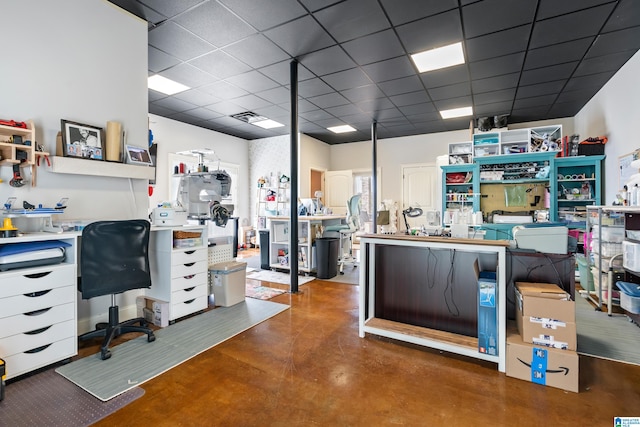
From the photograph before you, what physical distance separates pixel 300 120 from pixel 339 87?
1890 mm

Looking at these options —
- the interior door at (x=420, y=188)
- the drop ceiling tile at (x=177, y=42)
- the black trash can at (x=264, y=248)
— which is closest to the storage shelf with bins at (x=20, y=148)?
Result: the drop ceiling tile at (x=177, y=42)

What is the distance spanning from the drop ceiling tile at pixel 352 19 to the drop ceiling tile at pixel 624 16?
2.09m

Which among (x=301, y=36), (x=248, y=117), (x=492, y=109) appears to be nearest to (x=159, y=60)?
(x=301, y=36)

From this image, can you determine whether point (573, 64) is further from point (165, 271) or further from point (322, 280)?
point (165, 271)

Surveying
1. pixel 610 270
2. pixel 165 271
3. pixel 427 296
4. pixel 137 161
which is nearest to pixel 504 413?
pixel 427 296

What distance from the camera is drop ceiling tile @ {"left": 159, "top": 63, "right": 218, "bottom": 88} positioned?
12.8 ft

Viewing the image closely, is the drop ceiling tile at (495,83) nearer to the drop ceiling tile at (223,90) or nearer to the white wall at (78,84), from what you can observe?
the drop ceiling tile at (223,90)

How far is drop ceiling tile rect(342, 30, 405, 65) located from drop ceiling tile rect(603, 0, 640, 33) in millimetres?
1944

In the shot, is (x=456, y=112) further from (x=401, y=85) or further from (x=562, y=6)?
(x=562, y=6)

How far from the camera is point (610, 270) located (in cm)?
298

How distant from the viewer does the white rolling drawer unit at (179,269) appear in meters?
2.72

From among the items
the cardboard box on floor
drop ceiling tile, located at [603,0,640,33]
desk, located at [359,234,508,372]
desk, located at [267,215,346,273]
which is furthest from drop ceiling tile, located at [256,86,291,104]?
the cardboard box on floor

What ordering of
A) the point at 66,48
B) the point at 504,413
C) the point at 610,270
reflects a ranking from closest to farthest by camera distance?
the point at 504,413 → the point at 66,48 → the point at 610,270

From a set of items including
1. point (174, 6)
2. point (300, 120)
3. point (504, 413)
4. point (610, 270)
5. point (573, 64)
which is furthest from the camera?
point (300, 120)
